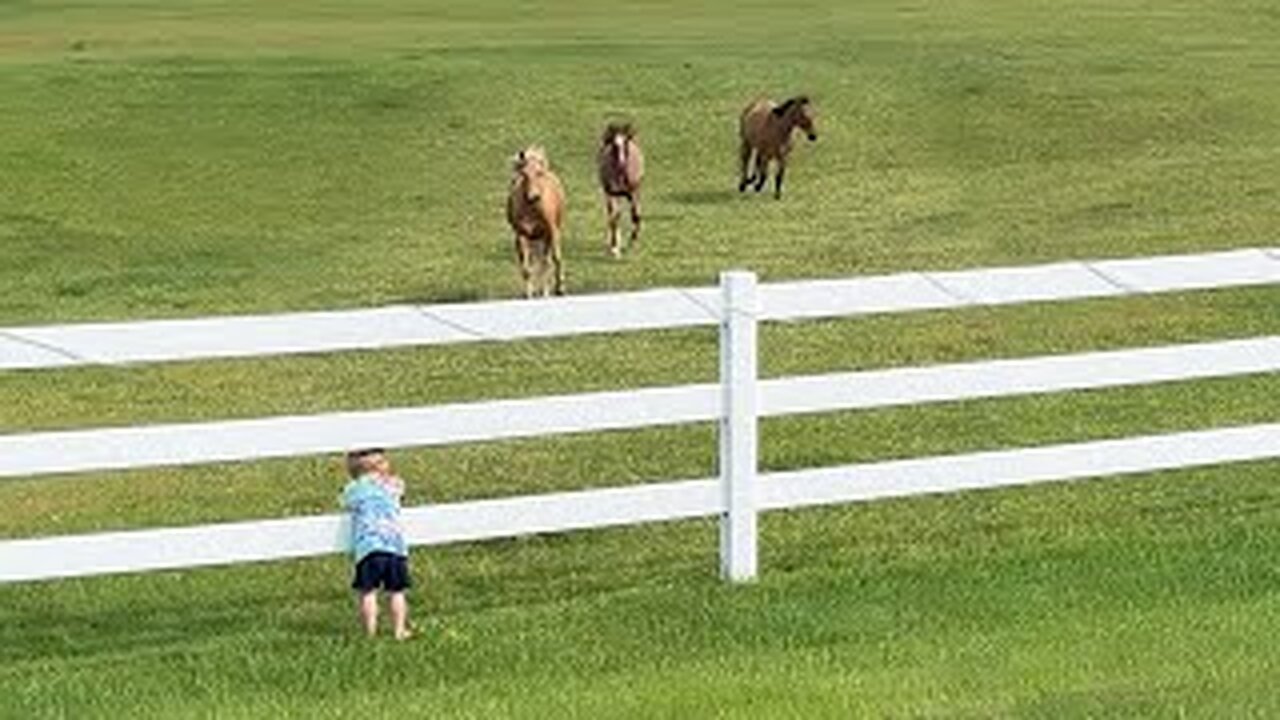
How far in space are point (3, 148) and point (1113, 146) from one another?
1778 cm

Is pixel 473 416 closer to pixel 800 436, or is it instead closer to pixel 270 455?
pixel 270 455

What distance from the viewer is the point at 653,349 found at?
846 inches

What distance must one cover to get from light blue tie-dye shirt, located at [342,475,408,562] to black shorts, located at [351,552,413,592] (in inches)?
1.0

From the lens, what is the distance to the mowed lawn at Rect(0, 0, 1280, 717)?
412 inches

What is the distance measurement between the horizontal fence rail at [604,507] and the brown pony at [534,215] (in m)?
14.3

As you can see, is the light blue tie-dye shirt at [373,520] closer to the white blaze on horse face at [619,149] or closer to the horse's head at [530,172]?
the horse's head at [530,172]

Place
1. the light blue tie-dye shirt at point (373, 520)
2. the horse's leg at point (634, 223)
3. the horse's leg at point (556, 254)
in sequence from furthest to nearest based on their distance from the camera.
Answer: the horse's leg at point (634, 223) → the horse's leg at point (556, 254) → the light blue tie-dye shirt at point (373, 520)

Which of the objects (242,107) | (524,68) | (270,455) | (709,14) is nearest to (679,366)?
(270,455)

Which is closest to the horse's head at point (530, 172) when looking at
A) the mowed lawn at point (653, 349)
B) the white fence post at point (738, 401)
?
the mowed lawn at point (653, 349)

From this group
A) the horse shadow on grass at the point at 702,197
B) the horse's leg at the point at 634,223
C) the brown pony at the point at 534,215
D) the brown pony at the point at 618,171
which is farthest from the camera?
the horse shadow on grass at the point at 702,197

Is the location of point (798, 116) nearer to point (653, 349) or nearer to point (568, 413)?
point (653, 349)

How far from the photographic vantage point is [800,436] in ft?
56.4

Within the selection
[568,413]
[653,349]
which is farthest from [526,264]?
[568,413]

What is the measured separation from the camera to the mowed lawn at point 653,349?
34.3 ft
